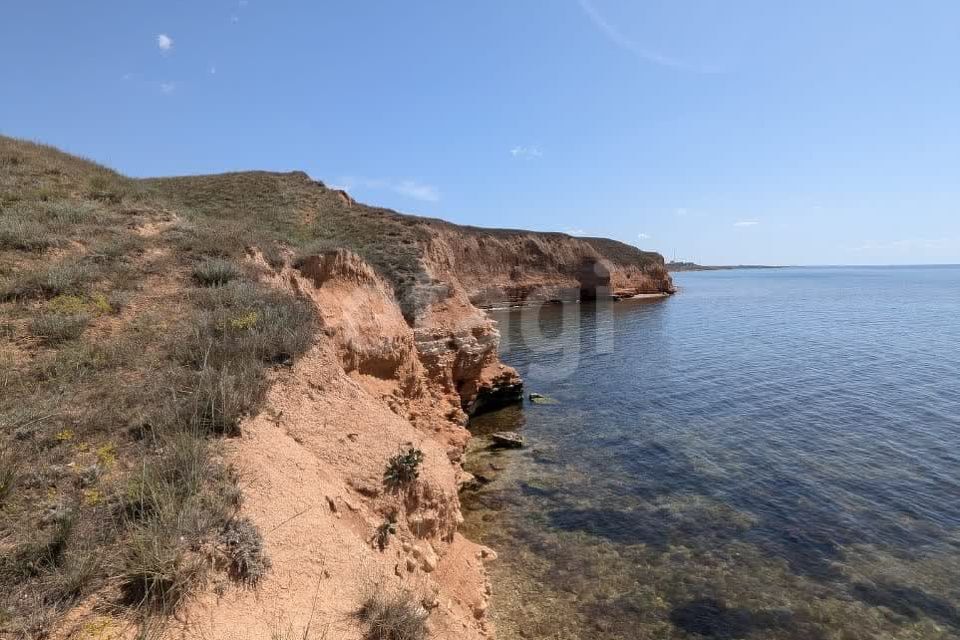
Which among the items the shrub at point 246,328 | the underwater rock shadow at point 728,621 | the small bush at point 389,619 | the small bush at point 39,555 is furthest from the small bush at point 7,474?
the underwater rock shadow at point 728,621

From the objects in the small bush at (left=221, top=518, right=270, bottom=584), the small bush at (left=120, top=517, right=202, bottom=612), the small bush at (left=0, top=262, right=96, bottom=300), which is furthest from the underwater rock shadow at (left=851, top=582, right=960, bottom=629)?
the small bush at (left=0, top=262, right=96, bottom=300)

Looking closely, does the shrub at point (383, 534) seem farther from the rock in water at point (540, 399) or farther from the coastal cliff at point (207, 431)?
the rock in water at point (540, 399)

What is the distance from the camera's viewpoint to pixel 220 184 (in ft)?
71.4

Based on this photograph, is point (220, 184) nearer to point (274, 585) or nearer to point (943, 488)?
point (274, 585)

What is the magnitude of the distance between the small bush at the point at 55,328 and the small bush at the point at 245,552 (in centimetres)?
436

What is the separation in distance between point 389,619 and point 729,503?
337 inches

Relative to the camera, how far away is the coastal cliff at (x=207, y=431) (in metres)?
3.74

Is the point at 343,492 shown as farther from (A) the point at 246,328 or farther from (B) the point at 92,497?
(A) the point at 246,328

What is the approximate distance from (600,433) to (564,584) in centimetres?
718

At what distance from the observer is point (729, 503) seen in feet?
33.4

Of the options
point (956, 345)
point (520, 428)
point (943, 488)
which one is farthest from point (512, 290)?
point (943, 488)

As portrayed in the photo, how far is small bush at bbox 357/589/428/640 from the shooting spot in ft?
14.1

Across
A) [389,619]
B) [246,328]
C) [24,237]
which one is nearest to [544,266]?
[24,237]

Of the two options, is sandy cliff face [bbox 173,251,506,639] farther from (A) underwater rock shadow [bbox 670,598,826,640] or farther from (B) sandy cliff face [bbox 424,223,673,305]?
(B) sandy cliff face [bbox 424,223,673,305]
